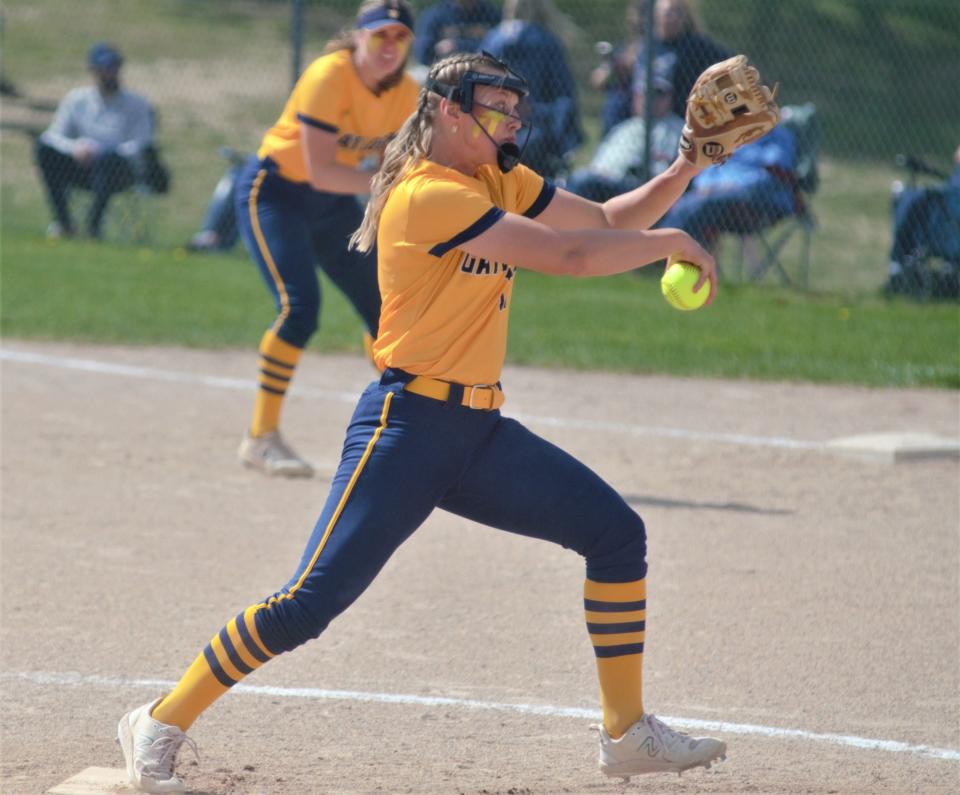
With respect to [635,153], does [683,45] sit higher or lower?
higher

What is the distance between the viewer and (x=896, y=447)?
7.69 metres

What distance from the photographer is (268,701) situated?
179 inches

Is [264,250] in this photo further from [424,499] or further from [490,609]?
[424,499]

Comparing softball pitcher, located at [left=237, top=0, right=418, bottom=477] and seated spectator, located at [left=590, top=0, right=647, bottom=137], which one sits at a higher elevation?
seated spectator, located at [left=590, top=0, right=647, bottom=137]

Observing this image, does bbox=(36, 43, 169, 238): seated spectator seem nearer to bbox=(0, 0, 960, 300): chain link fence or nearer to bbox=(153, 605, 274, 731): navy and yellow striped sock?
bbox=(0, 0, 960, 300): chain link fence

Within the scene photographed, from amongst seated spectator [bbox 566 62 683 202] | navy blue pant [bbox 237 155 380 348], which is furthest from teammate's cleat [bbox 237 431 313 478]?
seated spectator [bbox 566 62 683 202]

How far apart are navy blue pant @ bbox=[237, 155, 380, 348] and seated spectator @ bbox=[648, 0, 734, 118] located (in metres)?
5.96

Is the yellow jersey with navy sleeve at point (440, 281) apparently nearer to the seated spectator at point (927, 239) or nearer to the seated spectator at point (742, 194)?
the seated spectator at point (742, 194)

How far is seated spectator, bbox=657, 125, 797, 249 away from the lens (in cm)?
1212

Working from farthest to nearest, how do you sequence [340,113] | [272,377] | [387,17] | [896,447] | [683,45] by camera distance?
1. [683,45]
2. [896,447]
3. [272,377]
4. [340,113]
5. [387,17]

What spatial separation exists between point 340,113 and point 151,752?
3.74m

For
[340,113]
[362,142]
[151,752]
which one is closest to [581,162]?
[362,142]

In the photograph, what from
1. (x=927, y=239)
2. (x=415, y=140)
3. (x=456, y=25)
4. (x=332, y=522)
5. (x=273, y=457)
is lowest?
(x=273, y=457)

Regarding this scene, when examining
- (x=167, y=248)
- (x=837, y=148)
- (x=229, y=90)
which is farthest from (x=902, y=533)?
(x=229, y=90)
